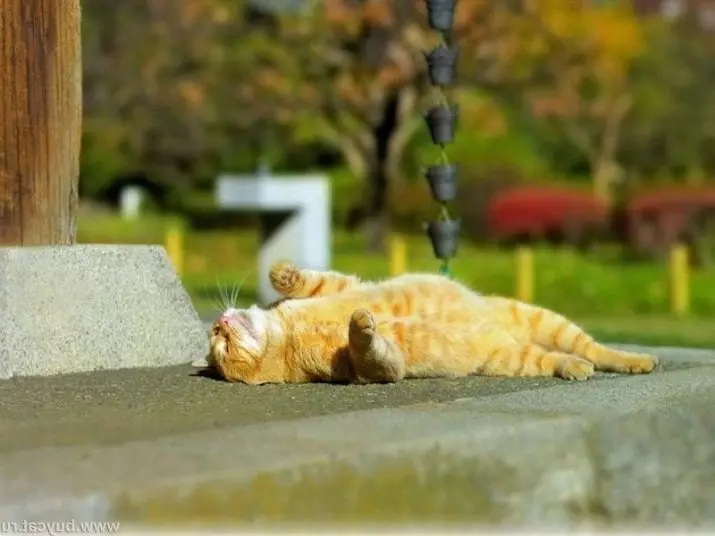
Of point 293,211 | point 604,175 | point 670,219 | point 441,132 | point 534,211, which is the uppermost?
point 441,132

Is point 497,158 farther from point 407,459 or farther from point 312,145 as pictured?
point 407,459

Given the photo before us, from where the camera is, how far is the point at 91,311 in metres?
5.45

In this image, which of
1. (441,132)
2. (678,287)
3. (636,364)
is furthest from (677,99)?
(636,364)

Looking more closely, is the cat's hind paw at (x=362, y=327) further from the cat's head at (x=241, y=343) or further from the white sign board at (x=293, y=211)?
the white sign board at (x=293, y=211)

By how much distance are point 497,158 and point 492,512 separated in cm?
2931

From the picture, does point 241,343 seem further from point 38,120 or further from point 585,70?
point 585,70

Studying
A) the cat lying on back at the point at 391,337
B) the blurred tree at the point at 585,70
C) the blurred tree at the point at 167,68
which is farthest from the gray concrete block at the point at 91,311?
the blurred tree at the point at 167,68

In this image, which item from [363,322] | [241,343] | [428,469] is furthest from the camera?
[241,343]

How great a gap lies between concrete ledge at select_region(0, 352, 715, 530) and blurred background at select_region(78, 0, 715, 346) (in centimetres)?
1141

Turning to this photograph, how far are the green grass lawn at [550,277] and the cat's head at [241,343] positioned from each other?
5.92m

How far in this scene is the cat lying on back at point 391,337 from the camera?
5129mm

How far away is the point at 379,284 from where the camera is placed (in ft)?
18.5

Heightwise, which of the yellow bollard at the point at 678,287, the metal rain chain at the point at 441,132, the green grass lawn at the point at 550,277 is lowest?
the green grass lawn at the point at 550,277

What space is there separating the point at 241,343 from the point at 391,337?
60 centimetres
